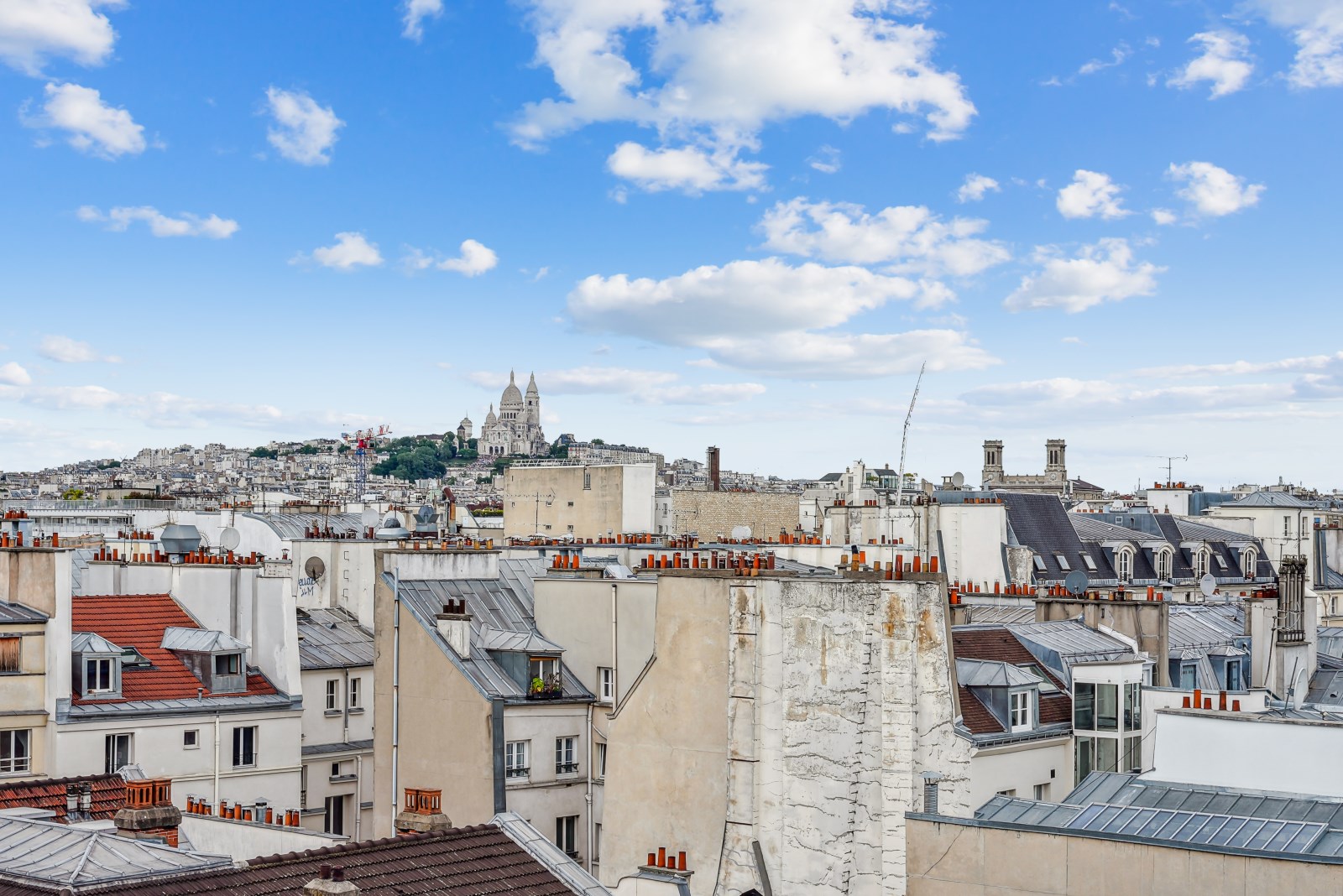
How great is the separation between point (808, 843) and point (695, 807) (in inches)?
93.3

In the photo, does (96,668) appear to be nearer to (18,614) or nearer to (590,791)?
(18,614)

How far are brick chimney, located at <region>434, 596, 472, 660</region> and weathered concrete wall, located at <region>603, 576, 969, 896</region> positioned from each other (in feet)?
14.8

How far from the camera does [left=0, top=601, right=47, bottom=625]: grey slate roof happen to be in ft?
93.1

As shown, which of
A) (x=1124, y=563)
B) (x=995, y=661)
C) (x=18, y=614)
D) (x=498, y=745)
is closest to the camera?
(x=995, y=661)

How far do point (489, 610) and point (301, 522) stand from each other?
36.4 metres

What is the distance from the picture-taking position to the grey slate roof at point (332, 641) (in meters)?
37.4

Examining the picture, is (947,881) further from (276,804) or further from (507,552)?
(507,552)

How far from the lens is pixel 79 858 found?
1552 centimetres

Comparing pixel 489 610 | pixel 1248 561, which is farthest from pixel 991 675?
pixel 1248 561

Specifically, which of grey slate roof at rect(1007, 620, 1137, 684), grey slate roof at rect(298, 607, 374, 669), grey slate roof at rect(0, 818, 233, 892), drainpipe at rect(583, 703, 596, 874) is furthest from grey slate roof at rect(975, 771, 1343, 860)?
grey slate roof at rect(298, 607, 374, 669)

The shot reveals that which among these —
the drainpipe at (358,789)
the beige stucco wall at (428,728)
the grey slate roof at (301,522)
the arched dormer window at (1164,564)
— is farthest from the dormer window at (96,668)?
the arched dormer window at (1164,564)

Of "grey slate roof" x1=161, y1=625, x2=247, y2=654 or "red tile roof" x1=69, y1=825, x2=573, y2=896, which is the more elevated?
"grey slate roof" x1=161, y1=625, x2=247, y2=654

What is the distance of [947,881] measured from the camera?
2270cm

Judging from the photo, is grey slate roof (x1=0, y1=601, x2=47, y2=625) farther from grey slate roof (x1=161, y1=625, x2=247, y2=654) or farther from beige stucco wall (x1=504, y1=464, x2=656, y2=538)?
beige stucco wall (x1=504, y1=464, x2=656, y2=538)
